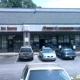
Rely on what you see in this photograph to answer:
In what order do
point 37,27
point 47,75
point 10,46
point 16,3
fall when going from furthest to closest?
point 16,3
point 10,46
point 37,27
point 47,75

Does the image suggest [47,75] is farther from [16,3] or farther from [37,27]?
[16,3]

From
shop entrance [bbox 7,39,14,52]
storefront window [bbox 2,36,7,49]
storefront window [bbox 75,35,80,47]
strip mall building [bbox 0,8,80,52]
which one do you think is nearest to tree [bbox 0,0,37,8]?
strip mall building [bbox 0,8,80,52]

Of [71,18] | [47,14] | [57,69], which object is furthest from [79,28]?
[57,69]

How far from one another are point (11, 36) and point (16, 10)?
536 centimetres

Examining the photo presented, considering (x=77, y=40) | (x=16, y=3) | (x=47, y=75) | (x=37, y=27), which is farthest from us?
(x=16, y=3)

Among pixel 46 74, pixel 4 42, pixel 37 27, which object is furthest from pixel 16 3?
pixel 46 74

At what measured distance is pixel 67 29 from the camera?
3519 centimetres

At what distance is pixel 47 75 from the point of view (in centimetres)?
673

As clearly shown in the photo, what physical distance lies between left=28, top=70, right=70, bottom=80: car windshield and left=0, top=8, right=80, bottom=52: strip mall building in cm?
2795

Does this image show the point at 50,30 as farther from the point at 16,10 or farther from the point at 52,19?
the point at 16,10

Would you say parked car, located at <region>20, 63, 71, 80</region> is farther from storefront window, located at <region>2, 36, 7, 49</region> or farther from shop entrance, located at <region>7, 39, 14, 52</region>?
storefront window, located at <region>2, 36, 7, 49</region>

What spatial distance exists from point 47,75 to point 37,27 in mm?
28429

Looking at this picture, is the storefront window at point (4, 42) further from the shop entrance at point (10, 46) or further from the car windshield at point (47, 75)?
the car windshield at point (47, 75)

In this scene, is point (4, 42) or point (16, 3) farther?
point (16, 3)
